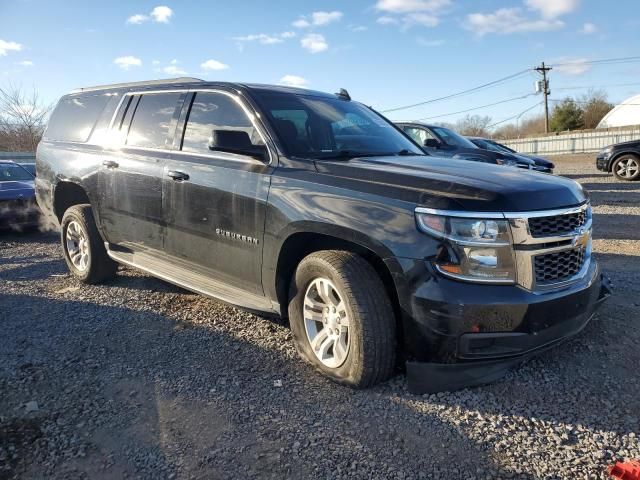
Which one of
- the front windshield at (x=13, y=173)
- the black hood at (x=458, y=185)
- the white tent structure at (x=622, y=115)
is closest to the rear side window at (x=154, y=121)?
the black hood at (x=458, y=185)

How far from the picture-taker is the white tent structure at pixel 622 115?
60156 millimetres

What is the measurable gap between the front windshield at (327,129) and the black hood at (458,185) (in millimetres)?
367

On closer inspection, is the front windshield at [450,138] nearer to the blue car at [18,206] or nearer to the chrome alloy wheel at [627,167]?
the chrome alloy wheel at [627,167]

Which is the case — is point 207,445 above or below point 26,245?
below

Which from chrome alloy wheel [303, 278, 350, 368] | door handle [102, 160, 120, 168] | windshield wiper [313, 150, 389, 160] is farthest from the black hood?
door handle [102, 160, 120, 168]

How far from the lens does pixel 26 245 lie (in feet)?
26.7

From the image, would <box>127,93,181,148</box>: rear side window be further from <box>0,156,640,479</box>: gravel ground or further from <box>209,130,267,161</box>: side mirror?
<box>0,156,640,479</box>: gravel ground

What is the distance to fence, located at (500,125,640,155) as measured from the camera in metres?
36.6

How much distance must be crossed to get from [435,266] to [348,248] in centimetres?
67

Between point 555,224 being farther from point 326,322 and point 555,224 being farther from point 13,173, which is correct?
point 13,173

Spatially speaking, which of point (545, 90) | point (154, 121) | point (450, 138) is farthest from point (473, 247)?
point (545, 90)

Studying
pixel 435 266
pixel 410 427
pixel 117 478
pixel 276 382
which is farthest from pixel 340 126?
pixel 117 478

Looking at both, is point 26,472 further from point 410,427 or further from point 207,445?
point 410,427

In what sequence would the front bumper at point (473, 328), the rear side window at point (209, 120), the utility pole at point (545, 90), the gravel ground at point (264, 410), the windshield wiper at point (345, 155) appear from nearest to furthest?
the gravel ground at point (264, 410) < the front bumper at point (473, 328) < the windshield wiper at point (345, 155) < the rear side window at point (209, 120) < the utility pole at point (545, 90)
